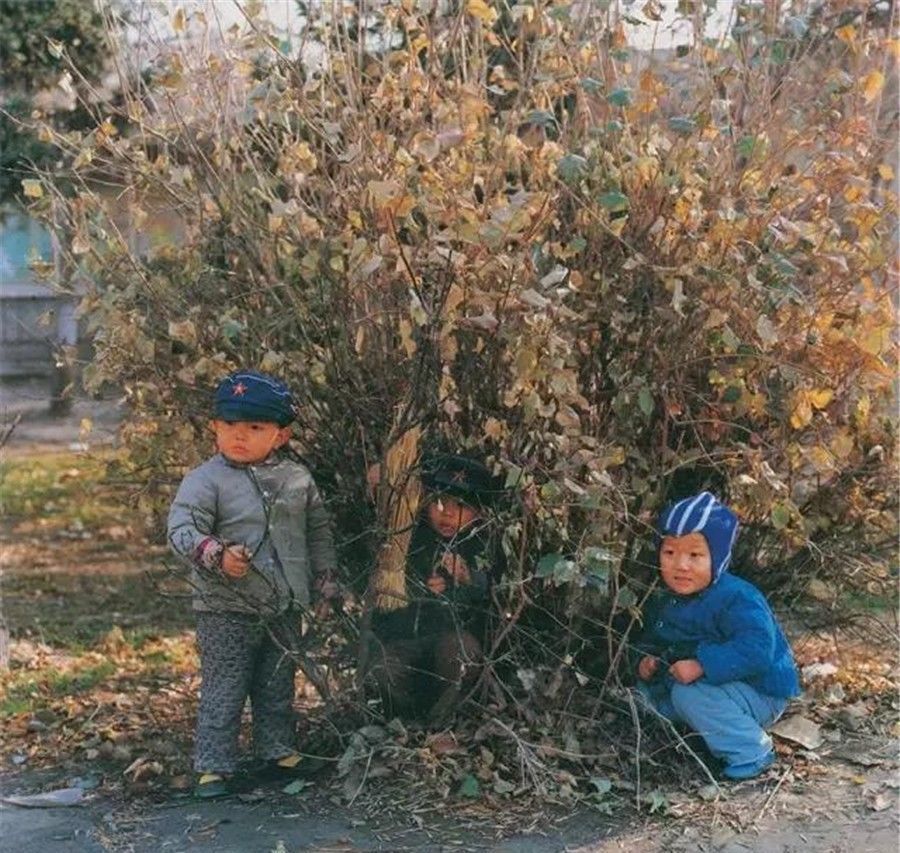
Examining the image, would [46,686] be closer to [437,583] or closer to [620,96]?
[437,583]

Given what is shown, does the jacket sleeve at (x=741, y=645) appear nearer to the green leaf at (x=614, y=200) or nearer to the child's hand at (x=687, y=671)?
the child's hand at (x=687, y=671)

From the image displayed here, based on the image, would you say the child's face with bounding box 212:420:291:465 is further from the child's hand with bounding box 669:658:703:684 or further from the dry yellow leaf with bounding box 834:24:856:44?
the dry yellow leaf with bounding box 834:24:856:44

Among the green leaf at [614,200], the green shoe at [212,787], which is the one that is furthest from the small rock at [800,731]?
the green leaf at [614,200]

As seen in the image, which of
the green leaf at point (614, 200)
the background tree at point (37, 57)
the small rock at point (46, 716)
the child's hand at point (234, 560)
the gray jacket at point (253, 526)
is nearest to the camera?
the green leaf at point (614, 200)

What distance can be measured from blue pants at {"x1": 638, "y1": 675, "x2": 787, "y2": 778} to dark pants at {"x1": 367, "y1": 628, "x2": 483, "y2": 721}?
620 mm

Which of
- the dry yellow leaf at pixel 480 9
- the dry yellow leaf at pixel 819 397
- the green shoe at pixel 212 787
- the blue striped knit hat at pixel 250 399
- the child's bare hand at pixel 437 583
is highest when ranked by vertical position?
the dry yellow leaf at pixel 480 9

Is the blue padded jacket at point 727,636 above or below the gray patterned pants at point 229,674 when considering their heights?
above

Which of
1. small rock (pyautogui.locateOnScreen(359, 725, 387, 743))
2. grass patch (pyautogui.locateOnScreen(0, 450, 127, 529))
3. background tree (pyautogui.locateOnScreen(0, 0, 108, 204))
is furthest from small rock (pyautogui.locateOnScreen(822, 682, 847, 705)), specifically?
background tree (pyautogui.locateOnScreen(0, 0, 108, 204))

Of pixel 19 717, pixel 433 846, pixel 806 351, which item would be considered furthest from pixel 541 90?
pixel 19 717

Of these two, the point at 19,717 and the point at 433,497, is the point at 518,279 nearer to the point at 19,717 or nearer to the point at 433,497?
the point at 433,497

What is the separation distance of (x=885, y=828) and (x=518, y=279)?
203 cm

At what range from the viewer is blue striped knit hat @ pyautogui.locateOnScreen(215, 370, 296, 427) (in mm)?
4266

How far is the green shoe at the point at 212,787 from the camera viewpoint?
4.41 metres

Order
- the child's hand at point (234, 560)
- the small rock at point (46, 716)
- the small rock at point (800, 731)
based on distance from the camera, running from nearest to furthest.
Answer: the child's hand at point (234, 560) < the small rock at point (800, 731) < the small rock at point (46, 716)
